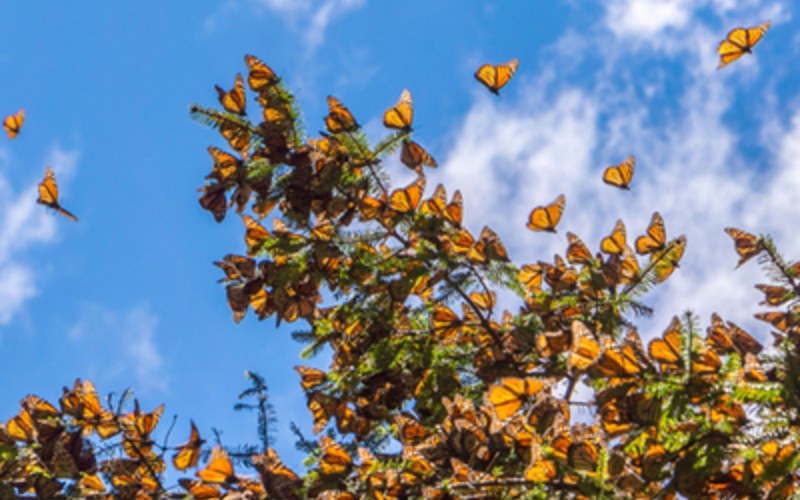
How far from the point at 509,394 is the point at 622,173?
110 cm

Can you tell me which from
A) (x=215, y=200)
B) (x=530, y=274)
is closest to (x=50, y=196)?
(x=215, y=200)

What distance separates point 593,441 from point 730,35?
6.30 ft

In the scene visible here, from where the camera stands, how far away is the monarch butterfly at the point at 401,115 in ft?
6.66

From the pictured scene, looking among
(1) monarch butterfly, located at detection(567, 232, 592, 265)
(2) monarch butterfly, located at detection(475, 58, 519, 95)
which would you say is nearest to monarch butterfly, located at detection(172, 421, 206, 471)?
(1) monarch butterfly, located at detection(567, 232, 592, 265)

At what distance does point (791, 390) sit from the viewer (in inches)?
44.6

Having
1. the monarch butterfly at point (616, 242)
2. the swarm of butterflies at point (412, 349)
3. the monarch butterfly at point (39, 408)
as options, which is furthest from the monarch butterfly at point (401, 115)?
the monarch butterfly at point (39, 408)

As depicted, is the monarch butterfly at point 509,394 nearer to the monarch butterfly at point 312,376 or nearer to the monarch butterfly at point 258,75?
the monarch butterfly at point 312,376

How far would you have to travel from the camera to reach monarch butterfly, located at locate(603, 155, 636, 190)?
230 cm

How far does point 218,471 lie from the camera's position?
1866 mm

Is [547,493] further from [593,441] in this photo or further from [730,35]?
[730,35]

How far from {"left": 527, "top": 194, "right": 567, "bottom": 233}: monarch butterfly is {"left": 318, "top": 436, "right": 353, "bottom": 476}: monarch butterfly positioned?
1.04m

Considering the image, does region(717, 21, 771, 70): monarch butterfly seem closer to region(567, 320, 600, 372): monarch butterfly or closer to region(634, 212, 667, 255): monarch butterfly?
region(634, 212, 667, 255): monarch butterfly

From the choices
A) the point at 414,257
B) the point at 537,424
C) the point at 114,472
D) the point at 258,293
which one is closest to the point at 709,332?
the point at 537,424

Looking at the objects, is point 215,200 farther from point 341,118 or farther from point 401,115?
point 401,115
